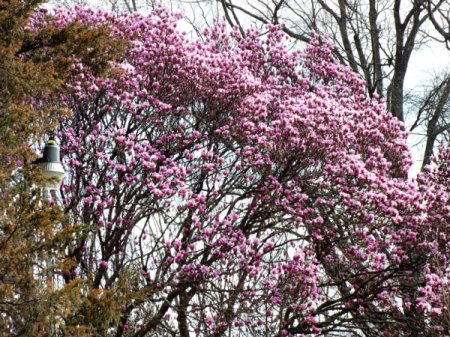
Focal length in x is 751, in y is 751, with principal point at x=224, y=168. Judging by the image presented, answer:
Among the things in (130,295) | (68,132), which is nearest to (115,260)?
(68,132)

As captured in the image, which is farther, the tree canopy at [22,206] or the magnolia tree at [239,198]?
the magnolia tree at [239,198]

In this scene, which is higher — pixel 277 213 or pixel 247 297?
pixel 277 213

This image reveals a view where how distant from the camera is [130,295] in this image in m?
7.20

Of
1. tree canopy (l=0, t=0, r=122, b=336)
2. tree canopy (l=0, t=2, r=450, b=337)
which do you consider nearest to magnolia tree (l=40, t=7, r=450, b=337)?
tree canopy (l=0, t=2, r=450, b=337)

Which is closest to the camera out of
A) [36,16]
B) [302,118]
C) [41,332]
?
[41,332]

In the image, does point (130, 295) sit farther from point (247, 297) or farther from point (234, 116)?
point (234, 116)

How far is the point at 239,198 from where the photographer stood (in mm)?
9789

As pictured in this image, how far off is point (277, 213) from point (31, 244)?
13.7 feet

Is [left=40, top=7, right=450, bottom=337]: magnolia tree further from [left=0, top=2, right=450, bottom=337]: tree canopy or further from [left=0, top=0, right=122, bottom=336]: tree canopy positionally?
[left=0, top=0, right=122, bottom=336]: tree canopy

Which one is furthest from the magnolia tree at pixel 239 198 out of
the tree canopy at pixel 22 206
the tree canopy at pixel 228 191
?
the tree canopy at pixel 22 206

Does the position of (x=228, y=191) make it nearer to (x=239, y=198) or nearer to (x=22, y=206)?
(x=239, y=198)

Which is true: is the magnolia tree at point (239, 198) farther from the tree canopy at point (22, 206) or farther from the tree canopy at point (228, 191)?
the tree canopy at point (22, 206)

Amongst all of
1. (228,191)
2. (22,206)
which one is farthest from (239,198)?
(22,206)

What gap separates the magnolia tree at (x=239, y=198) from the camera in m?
9.26
